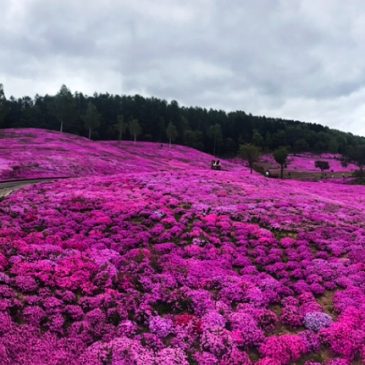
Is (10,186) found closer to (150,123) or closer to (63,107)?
(63,107)

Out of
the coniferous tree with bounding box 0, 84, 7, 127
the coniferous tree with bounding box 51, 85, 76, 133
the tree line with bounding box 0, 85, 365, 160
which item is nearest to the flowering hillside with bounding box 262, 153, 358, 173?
the tree line with bounding box 0, 85, 365, 160

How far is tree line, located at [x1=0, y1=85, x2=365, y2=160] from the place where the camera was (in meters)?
108

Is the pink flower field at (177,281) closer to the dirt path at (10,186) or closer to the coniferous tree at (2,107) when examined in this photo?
the dirt path at (10,186)

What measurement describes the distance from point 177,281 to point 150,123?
119m

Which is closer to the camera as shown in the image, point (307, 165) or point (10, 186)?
point (10, 186)

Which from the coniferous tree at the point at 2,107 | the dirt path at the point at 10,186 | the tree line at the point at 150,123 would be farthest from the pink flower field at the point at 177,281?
the tree line at the point at 150,123

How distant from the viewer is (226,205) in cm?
2531

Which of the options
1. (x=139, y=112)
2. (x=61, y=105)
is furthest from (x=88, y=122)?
(x=139, y=112)

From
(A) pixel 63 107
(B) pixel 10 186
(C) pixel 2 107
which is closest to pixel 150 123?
(A) pixel 63 107

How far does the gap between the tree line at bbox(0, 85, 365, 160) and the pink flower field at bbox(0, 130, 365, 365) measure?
Result: 85.8 meters

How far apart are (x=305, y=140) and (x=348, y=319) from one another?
→ 14599 centimetres

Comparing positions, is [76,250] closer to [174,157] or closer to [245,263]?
[245,263]

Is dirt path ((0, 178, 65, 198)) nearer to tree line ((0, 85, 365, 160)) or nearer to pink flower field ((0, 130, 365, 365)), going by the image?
pink flower field ((0, 130, 365, 365))

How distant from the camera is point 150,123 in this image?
12888 cm
